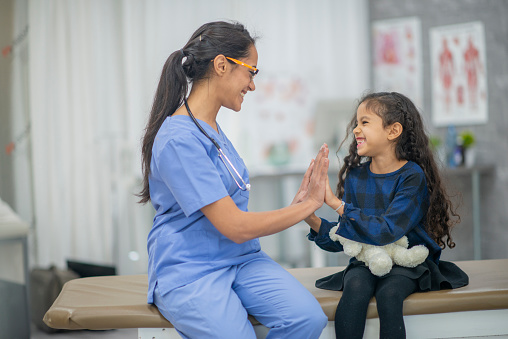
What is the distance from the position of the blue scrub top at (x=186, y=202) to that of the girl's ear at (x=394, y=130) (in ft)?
1.71

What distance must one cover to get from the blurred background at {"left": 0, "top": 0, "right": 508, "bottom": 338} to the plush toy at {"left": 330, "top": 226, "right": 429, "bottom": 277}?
2.11 meters

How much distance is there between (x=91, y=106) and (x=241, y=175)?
9.33ft

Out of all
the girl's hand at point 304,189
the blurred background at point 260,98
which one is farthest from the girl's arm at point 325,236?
A: the blurred background at point 260,98

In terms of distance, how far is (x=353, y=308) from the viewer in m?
1.49

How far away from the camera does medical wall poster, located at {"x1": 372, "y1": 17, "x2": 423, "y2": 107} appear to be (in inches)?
165

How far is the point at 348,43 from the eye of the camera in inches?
172

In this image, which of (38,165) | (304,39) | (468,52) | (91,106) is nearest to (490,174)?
(468,52)

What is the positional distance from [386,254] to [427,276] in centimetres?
15

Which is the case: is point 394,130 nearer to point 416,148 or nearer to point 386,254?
point 416,148

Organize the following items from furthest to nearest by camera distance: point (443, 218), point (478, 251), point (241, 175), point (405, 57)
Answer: point (405, 57) < point (478, 251) < point (443, 218) < point (241, 175)

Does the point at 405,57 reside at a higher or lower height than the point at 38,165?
higher

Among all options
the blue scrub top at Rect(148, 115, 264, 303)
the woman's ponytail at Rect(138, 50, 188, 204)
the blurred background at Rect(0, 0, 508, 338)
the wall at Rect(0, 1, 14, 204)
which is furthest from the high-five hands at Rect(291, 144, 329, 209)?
the wall at Rect(0, 1, 14, 204)

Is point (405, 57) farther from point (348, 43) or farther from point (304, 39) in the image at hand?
point (304, 39)

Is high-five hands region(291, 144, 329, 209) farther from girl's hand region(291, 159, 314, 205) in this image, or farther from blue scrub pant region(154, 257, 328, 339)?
blue scrub pant region(154, 257, 328, 339)
